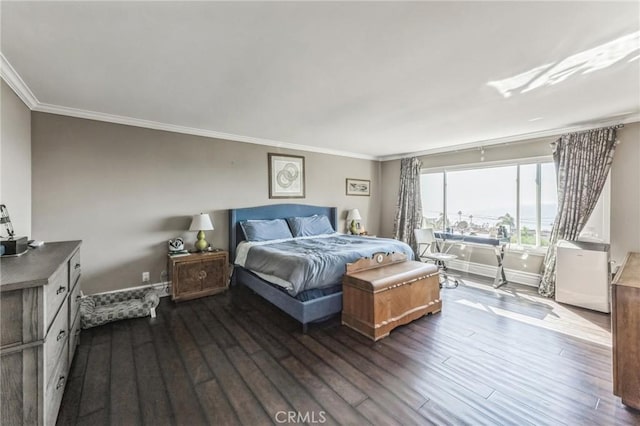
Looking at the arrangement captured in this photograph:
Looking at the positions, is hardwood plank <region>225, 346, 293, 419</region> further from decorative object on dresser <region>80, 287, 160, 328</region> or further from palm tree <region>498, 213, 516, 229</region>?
palm tree <region>498, 213, 516, 229</region>

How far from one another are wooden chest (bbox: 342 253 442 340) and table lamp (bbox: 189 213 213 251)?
207 centimetres

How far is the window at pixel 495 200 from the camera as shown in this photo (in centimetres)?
414

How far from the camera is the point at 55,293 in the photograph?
1521mm

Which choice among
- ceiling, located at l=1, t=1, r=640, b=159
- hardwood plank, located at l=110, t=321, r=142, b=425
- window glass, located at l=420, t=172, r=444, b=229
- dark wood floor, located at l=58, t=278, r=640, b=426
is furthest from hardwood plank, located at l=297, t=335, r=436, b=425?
window glass, located at l=420, t=172, r=444, b=229

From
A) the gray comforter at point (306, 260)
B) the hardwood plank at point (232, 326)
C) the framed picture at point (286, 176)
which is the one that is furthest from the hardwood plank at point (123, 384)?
the framed picture at point (286, 176)

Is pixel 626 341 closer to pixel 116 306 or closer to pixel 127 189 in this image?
pixel 116 306

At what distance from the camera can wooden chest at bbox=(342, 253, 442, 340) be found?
253cm

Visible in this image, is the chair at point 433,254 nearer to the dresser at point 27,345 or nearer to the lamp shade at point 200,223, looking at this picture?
the lamp shade at point 200,223

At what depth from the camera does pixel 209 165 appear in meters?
4.05

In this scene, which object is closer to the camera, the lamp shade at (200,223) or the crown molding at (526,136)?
the crown molding at (526,136)

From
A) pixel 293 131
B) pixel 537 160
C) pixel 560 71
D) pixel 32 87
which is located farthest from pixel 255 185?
pixel 537 160

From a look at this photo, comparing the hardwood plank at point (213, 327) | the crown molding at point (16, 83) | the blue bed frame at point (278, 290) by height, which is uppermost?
the crown molding at point (16, 83)

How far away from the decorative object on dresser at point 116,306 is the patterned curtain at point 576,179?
16.6ft

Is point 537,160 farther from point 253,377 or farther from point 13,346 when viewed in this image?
point 13,346
